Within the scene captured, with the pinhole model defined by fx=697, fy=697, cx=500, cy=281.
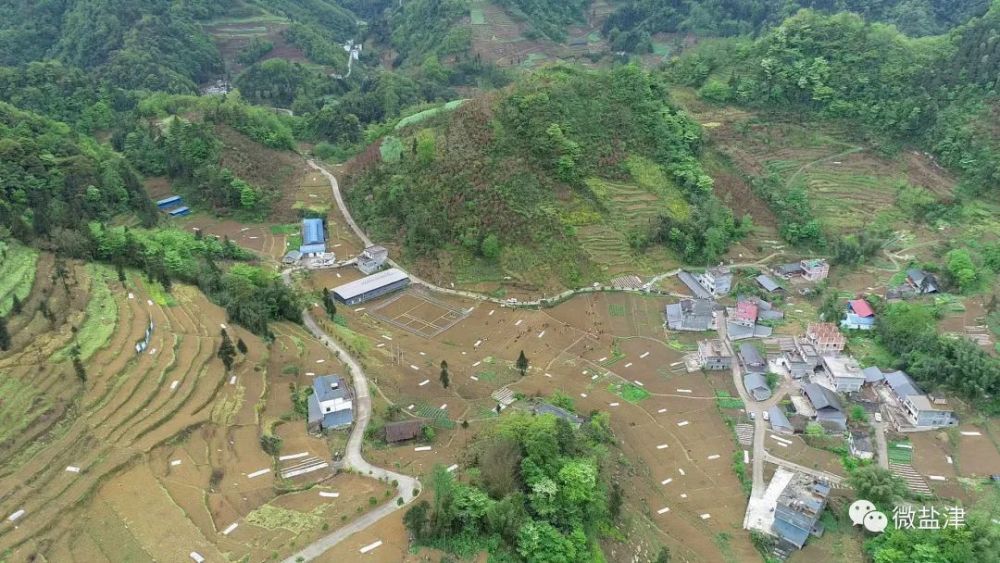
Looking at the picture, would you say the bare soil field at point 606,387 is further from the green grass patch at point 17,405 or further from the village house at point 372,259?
the green grass patch at point 17,405

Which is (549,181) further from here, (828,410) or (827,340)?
(828,410)

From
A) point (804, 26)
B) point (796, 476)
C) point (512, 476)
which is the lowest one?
point (796, 476)

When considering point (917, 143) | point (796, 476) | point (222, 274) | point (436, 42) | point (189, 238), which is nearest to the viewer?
point (796, 476)

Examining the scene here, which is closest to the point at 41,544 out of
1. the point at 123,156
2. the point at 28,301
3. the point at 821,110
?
the point at 28,301

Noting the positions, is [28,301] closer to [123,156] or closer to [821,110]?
[123,156]

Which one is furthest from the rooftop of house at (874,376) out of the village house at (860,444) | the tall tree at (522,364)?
the tall tree at (522,364)

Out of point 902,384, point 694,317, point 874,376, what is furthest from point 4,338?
point 902,384
